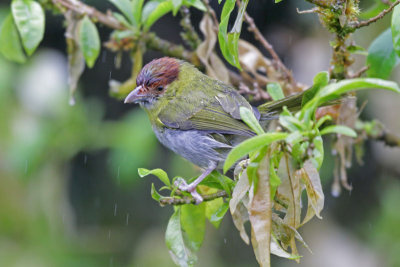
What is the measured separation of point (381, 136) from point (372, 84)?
1.84 meters

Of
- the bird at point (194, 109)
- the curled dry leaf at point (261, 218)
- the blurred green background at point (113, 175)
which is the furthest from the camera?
the blurred green background at point (113, 175)

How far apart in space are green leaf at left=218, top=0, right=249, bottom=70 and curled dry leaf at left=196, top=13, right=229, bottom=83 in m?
1.13

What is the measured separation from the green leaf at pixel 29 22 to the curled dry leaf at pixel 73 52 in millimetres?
236

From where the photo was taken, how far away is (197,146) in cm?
286

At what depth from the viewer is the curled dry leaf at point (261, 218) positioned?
170cm

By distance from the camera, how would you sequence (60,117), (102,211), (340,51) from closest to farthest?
1. (340,51)
2. (60,117)
3. (102,211)

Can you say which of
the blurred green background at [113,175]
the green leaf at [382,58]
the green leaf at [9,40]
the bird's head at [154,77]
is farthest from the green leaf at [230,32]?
the blurred green background at [113,175]

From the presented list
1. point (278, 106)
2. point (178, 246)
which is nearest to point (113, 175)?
point (278, 106)

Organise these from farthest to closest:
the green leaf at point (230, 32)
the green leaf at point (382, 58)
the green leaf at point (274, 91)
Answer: the green leaf at point (274, 91) < the green leaf at point (382, 58) < the green leaf at point (230, 32)

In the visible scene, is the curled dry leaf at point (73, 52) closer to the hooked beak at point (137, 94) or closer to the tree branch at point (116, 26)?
the tree branch at point (116, 26)

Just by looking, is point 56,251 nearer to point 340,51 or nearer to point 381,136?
point 381,136

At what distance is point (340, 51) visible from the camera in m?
2.46

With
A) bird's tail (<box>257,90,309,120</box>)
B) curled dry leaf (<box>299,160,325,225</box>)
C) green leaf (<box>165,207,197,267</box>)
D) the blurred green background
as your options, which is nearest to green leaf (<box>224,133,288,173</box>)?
curled dry leaf (<box>299,160,325,225</box>)

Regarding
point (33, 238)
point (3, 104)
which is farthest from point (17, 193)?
point (3, 104)
